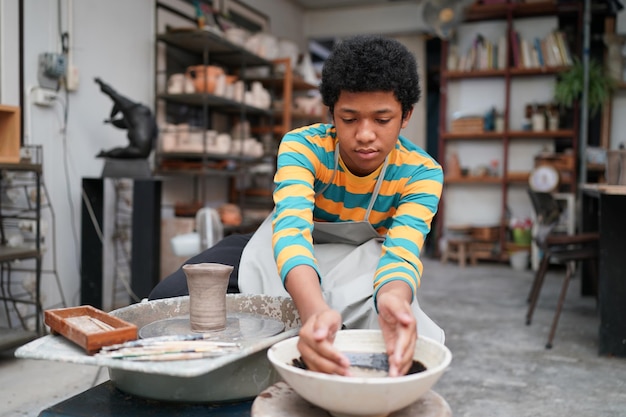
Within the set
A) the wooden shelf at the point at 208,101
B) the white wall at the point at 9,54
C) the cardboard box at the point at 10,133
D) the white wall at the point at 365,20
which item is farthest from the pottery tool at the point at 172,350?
the white wall at the point at 365,20

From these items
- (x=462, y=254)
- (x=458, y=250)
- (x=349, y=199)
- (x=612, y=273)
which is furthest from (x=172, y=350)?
(x=458, y=250)

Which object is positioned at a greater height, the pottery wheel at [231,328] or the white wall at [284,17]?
the white wall at [284,17]

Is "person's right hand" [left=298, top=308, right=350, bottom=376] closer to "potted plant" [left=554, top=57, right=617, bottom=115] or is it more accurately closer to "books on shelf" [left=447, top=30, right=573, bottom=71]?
"potted plant" [left=554, top=57, right=617, bottom=115]

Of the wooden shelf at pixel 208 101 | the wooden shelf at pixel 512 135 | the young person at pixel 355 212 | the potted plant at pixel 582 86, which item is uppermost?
the potted plant at pixel 582 86

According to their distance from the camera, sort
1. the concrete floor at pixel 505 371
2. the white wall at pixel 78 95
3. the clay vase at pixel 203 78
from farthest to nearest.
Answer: the clay vase at pixel 203 78
the white wall at pixel 78 95
the concrete floor at pixel 505 371

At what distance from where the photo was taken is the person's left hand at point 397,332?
1022 millimetres

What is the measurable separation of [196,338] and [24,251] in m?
2.30

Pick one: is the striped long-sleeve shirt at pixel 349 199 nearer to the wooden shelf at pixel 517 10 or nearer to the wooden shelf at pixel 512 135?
the wooden shelf at pixel 512 135

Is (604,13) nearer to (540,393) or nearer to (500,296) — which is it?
(500,296)

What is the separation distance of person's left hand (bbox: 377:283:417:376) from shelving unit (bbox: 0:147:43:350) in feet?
7.99

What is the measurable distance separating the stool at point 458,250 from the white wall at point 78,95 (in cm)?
376

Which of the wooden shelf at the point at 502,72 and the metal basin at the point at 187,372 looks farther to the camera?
the wooden shelf at the point at 502,72

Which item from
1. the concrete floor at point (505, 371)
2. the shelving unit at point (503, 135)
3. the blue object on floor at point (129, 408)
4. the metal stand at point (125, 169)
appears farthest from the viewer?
the shelving unit at point (503, 135)

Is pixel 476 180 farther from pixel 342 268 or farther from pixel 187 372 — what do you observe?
pixel 187 372
